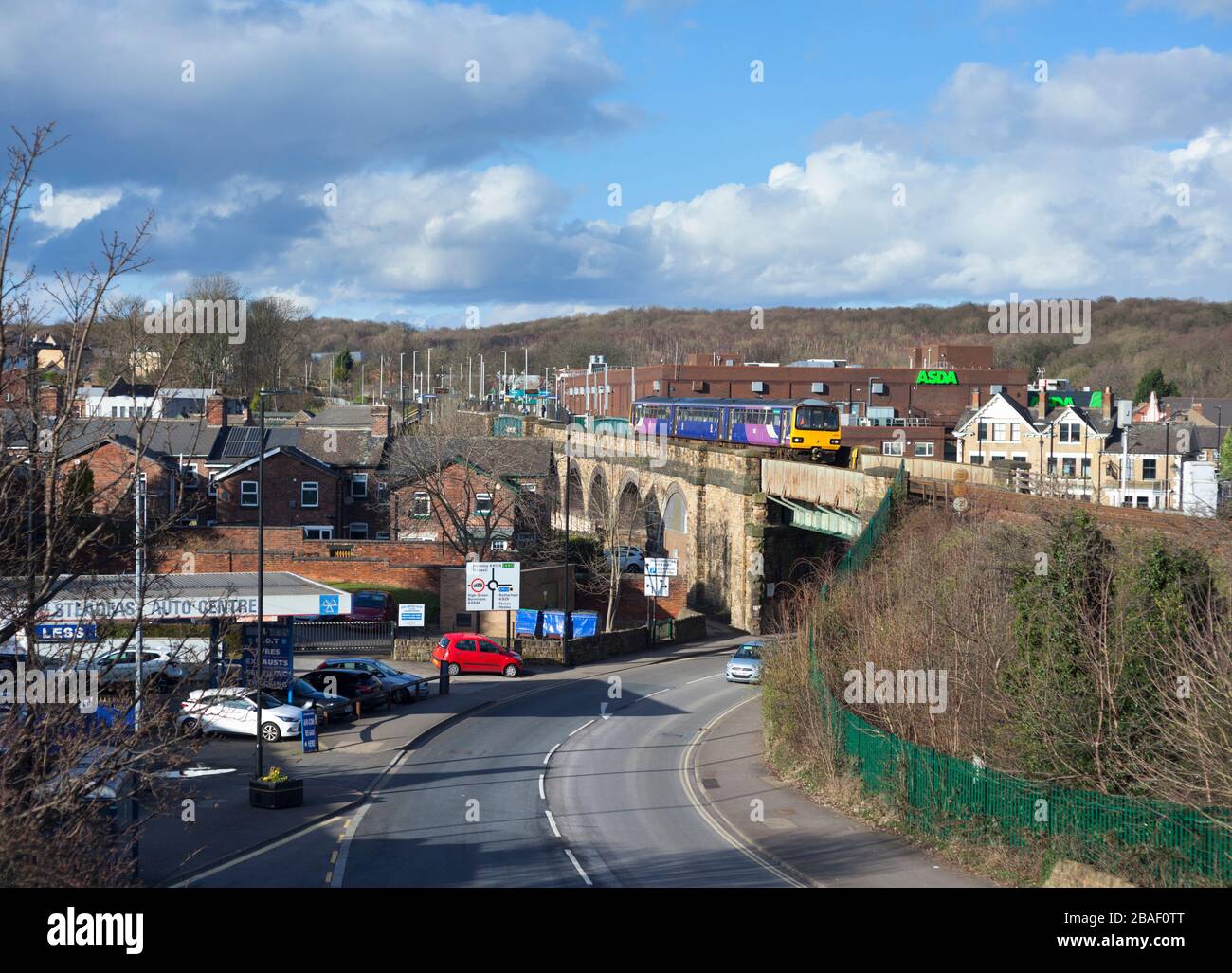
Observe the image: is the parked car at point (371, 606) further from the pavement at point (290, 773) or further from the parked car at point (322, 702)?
the parked car at point (322, 702)

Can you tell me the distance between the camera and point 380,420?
58594 mm

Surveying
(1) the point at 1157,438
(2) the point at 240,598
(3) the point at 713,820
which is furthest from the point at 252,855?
(1) the point at 1157,438

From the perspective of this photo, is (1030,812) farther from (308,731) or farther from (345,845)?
(308,731)

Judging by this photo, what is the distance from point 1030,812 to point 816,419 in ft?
127

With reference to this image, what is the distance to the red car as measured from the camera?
37.9 meters

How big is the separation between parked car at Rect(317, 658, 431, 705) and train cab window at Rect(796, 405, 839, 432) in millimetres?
26444

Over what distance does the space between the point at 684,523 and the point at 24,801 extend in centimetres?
4523

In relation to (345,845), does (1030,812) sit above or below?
above

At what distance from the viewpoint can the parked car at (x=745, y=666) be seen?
37.5 m

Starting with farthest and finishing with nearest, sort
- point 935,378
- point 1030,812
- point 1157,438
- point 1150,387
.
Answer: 1. point 1150,387
2. point 935,378
3. point 1157,438
4. point 1030,812

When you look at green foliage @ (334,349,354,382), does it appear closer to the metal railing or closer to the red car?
the metal railing

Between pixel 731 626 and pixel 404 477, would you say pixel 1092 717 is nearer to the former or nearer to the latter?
pixel 731 626

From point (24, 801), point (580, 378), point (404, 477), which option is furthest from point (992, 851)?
point (580, 378)

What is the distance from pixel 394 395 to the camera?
152625mm
